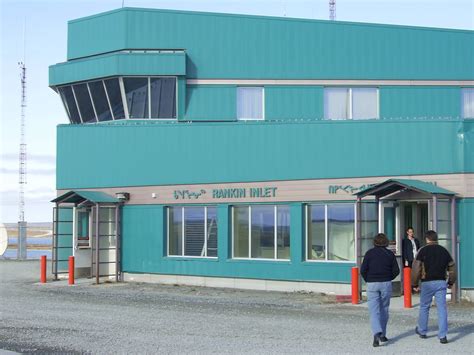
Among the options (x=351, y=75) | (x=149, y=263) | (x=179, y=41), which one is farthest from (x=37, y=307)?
(x=351, y=75)

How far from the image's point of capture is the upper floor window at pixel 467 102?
3142 centimetres

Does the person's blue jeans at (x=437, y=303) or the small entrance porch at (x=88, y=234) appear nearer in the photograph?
the person's blue jeans at (x=437, y=303)

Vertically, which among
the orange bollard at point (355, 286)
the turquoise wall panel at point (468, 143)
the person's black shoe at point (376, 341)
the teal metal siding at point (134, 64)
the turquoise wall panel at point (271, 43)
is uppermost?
the turquoise wall panel at point (271, 43)

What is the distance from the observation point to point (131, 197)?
89.4 feet

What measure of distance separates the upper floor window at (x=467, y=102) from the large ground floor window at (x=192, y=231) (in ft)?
38.6

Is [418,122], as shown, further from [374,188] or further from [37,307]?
[37,307]

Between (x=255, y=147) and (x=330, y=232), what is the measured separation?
3.58 meters

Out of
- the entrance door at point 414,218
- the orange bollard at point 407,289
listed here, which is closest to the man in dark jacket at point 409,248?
the entrance door at point 414,218

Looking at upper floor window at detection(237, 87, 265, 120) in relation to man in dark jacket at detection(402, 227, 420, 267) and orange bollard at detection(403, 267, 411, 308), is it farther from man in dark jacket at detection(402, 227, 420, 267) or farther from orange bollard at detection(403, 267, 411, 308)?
orange bollard at detection(403, 267, 411, 308)

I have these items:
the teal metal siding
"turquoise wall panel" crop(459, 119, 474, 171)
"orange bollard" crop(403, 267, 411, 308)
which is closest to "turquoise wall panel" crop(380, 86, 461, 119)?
the teal metal siding

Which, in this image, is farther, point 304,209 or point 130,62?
point 130,62

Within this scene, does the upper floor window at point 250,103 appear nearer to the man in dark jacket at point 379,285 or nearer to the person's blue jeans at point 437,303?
the man in dark jacket at point 379,285

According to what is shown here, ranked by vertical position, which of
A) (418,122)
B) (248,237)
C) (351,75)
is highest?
(351,75)

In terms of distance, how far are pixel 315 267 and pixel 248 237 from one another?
2626 millimetres
